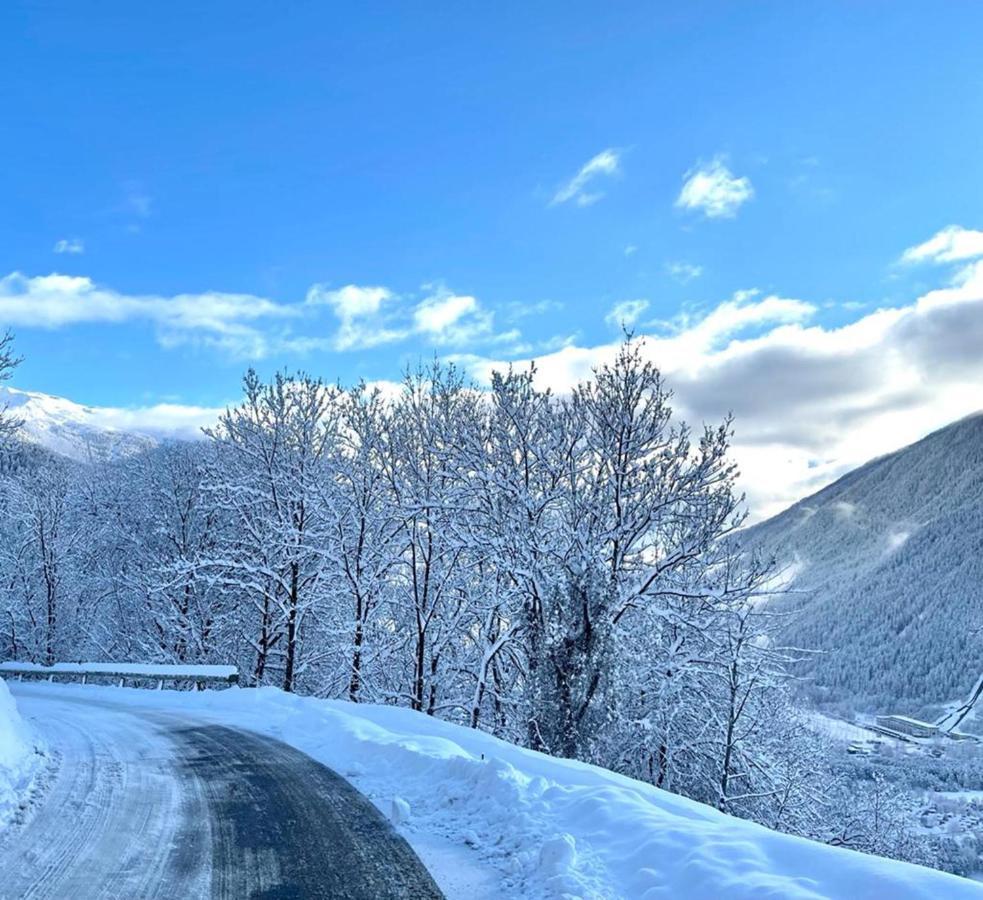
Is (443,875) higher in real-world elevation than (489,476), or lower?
lower

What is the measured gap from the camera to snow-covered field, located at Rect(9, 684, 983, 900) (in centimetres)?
491

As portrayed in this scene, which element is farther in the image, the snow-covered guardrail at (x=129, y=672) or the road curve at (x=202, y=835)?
the snow-covered guardrail at (x=129, y=672)

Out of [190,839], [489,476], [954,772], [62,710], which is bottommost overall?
[954,772]

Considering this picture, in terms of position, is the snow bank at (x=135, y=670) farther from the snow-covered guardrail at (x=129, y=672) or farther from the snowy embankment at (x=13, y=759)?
the snowy embankment at (x=13, y=759)

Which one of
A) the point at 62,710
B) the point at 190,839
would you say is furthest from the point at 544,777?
the point at 62,710

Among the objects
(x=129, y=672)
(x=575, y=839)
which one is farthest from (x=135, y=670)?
(x=575, y=839)

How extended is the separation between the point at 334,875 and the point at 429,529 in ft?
56.9

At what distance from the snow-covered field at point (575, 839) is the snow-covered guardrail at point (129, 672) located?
13.0 m

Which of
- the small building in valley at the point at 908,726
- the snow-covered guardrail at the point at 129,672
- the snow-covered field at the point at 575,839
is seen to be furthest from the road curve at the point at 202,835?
the small building in valley at the point at 908,726

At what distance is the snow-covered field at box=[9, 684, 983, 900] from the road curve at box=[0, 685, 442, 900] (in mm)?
502

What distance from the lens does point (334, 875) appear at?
561 centimetres

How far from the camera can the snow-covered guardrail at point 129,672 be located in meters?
22.1

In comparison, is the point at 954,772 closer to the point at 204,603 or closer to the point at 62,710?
the point at 204,603

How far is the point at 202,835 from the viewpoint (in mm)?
6551
